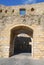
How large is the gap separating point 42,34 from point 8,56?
2.36 metres

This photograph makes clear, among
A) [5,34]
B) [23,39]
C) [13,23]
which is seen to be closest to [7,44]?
[5,34]

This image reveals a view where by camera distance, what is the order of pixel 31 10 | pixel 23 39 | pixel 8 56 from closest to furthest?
pixel 8 56, pixel 23 39, pixel 31 10

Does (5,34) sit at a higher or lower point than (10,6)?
lower

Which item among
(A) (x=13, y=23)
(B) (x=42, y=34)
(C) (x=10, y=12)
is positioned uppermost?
(C) (x=10, y=12)

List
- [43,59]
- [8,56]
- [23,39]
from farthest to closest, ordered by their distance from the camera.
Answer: [23,39], [8,56], [43,59]

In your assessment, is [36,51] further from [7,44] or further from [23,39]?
[23,39]

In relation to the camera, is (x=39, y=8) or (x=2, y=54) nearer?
(x=2, y=54)

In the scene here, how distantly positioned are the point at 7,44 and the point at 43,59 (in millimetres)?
2253

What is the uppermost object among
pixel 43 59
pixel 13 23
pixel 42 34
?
pixel 13 23

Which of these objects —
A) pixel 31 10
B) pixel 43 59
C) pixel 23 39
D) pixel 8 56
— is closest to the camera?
pixel 43 59

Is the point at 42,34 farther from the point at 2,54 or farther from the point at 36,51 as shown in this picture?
the point at 2,54

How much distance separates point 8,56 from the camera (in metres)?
7.27

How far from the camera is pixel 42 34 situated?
7.23 metres

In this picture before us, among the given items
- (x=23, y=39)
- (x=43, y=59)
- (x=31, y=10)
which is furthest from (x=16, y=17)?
(x=31, y=10)
